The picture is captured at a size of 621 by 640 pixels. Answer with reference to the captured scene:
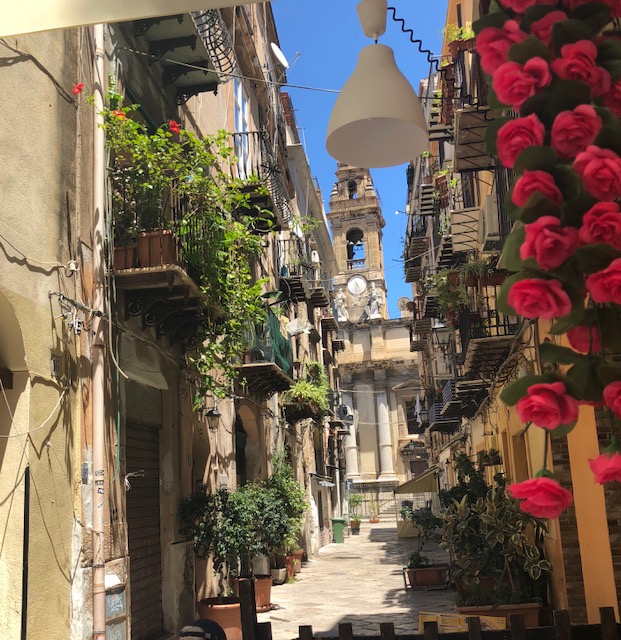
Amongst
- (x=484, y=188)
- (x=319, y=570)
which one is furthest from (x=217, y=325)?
(x=319, y=570)

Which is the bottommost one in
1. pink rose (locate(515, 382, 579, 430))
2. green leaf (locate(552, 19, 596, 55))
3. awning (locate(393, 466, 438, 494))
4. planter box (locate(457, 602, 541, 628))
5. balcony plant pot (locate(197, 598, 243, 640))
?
balcony plant pot (locate(197, 598, 243, 640))

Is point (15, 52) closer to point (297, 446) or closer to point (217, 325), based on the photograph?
point (217, 325)

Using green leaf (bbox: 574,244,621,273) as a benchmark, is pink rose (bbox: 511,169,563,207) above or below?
above

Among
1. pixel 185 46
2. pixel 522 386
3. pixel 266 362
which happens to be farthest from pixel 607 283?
pixel 266 362

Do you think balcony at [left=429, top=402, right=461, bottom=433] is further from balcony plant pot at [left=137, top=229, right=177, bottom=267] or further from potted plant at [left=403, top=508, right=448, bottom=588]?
balcony plant pot at [left=137, top=229, right=177, bottom=267]

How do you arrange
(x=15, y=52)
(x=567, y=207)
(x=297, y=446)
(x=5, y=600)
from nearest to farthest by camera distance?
1. (x=567, y=207)
2. (x=5, y=600)
3. (x=15, y=52)
4. (x=297, y=446)

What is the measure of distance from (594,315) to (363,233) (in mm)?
55841

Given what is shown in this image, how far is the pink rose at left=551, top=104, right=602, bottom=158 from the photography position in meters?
1.67

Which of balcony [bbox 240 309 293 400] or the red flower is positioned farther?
balcony [bbox 240 309 293 400]

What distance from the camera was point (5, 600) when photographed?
637cm

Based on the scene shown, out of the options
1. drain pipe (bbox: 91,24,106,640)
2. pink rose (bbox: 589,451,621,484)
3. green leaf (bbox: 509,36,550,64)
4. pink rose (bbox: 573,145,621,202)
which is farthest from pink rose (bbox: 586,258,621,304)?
drain pipe (bbox: 91,24,106,640)

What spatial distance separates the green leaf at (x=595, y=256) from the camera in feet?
5.29

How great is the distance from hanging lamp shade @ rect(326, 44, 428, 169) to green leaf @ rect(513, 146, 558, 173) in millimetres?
→ 1248

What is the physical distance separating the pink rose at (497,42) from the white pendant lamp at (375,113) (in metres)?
0.94
